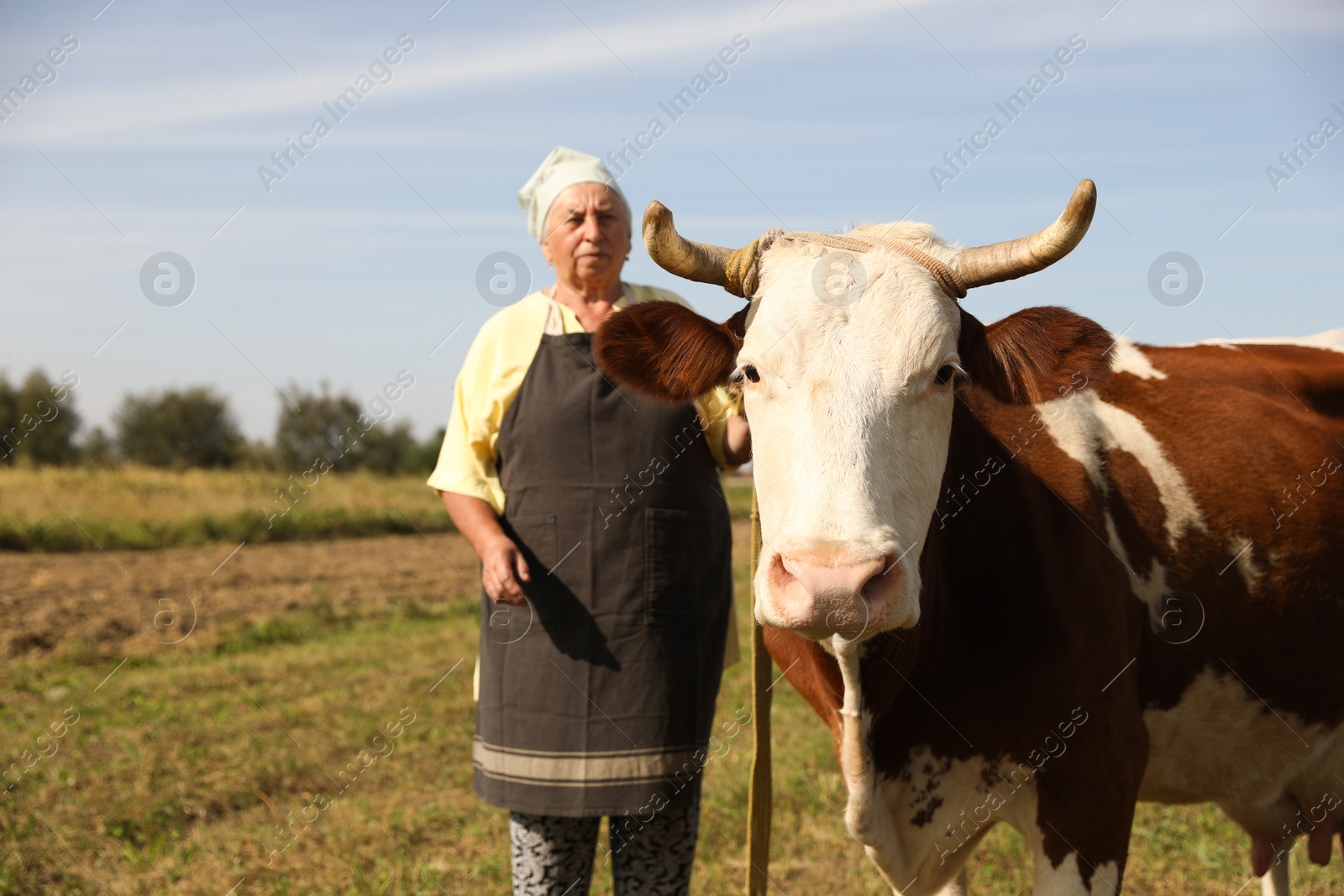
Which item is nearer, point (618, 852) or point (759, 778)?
point (618, 852)

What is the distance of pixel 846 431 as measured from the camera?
7.45 ft

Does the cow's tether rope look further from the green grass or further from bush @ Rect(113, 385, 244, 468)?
bush @ Rect(113, 385, 244, 468)

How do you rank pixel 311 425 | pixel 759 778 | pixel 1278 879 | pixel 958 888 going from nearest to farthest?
pixel 759 778 → pixel 958 888 → pixel 1278 879 → pixel 311 425

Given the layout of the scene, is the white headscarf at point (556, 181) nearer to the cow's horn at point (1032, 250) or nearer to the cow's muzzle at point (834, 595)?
the cow's horn at point (1032, 250)

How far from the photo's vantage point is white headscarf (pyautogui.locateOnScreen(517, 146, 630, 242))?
3107mm

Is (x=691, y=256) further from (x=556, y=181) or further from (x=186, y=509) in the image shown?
(x=186, y=509)

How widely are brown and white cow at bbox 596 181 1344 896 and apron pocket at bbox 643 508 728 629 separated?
325 mm

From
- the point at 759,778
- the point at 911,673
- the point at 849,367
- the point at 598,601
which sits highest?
the point at 849,367

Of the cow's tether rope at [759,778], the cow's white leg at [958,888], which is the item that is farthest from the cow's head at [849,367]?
the cow's white leg at [958,888]

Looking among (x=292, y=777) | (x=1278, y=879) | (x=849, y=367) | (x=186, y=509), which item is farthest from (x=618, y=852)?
(x=186, y=509)

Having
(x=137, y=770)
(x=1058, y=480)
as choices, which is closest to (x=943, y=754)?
(x=1058, y=480)

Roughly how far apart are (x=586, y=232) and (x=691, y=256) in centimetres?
40

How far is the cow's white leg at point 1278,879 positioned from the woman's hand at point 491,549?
3216 mm

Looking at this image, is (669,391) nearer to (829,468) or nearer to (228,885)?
(829,468)
